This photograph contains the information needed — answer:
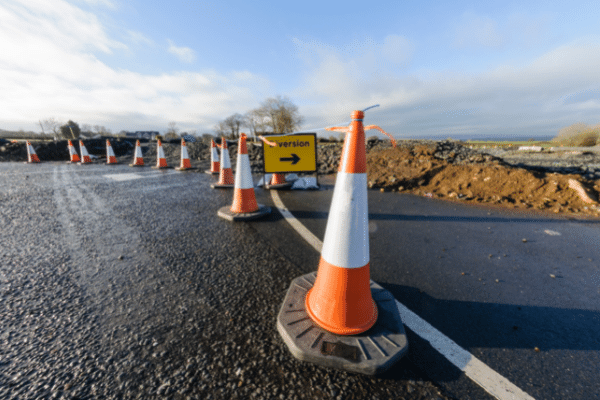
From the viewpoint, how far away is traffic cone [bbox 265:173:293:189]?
19.6ft

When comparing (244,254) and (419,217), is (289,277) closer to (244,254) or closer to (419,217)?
(244,254)

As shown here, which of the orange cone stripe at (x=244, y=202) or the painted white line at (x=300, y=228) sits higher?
the orange cone stripe at (x=244, y=202)

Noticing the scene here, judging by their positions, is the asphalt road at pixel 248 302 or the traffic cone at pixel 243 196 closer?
the asphalt road at pixel 248 302

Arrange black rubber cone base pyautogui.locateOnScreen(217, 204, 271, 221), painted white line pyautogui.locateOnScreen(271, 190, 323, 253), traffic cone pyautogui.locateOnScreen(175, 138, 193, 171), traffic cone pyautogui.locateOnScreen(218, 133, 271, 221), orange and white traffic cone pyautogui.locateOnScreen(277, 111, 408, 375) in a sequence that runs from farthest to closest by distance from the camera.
Result: traffic cone pyautogui.locateOnScreen(175, 138, 193, 171) < traffic cone pyautogui.locateOnScreen(218, 133, 271, 221) < black rubber cone base pyautogui.locateOnScreen(217, 204, 271, 221) < painted white line pyautogui.locateOnScreen(271, 190, 323, 253) < orange and white traffic cone pyautogui.locateOnScreen(277, 111, 408, 375)

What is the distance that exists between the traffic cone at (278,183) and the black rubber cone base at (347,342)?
4.30 metres

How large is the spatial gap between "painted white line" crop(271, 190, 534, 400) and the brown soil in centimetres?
412

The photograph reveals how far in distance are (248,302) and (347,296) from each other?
31.9 inches

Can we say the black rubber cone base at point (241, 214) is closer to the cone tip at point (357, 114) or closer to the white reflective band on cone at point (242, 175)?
the white reflective band on cone at point (242, 175)

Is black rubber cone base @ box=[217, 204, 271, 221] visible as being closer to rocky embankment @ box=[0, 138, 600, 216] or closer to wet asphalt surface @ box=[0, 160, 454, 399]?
wet asphalt surface @ box=[0, 160, 454, 399]

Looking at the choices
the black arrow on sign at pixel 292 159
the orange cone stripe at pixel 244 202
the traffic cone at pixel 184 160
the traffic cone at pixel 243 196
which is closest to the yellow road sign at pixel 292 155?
the black arrow on sign at pixel 292 159

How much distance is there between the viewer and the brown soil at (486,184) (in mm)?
4379

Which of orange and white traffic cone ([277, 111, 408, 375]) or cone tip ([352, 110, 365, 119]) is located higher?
cone tip ([352, 110, 365, 119])

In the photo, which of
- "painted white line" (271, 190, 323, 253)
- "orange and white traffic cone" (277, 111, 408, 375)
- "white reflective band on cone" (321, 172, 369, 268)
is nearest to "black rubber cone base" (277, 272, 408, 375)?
"orange and white traffic cone" (277, 111, 408, 375)

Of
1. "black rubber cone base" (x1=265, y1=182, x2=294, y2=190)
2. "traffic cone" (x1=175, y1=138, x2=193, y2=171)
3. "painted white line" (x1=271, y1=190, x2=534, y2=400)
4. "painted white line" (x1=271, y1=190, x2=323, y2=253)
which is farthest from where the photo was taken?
"traffic cone" (x1=175, y1=138, x2=193, y2=171)
